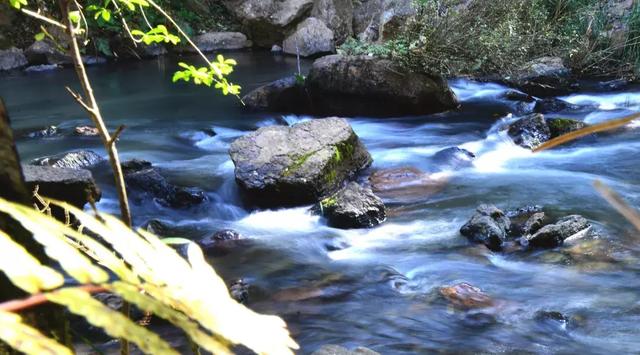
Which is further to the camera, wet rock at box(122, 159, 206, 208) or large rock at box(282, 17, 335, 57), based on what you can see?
large rock at box(282, 17, 335, 57)

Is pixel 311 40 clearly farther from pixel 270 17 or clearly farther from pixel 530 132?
pixel 530 132

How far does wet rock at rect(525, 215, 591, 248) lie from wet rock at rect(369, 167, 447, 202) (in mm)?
1563

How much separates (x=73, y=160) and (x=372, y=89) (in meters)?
4.56

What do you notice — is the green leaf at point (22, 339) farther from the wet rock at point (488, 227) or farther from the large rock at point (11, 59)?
the large rock at point (11, 59)

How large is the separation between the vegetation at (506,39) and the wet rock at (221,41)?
7.92m

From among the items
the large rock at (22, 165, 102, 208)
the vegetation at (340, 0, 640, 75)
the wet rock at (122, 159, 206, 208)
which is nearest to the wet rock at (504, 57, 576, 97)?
the vegetation at (340, 0, 640, 75)

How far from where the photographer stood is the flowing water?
13.2 ft

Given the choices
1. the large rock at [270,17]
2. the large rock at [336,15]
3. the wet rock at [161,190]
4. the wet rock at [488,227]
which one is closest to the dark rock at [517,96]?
the wet rock at [488,227]

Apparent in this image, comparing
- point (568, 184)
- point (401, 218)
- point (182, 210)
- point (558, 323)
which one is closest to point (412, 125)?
point (568, 184)

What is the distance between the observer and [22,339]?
464mm

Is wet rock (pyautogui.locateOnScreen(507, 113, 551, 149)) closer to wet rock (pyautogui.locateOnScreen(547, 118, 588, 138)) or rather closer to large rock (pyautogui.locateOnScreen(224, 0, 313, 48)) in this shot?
wet rock (pyautogui.locateOnScreen(547, 118, 588, 138))

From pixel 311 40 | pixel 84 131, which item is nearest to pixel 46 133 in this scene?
pixel 84 131

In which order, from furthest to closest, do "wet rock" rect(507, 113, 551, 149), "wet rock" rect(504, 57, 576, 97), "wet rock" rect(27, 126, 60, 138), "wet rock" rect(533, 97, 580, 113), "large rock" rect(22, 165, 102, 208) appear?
1. "wet rock" rect(504, 57, 576, 97)
2. "wet rock" rect(533, 97, 580, 113)
3. "wet rock" rect(27, 126, 60, 138)
4. "wet rock" rect(507, 113, 551, 149)
5. "large rock" rect(22, 165, 102, 208)

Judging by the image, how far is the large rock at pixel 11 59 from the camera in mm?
15391
